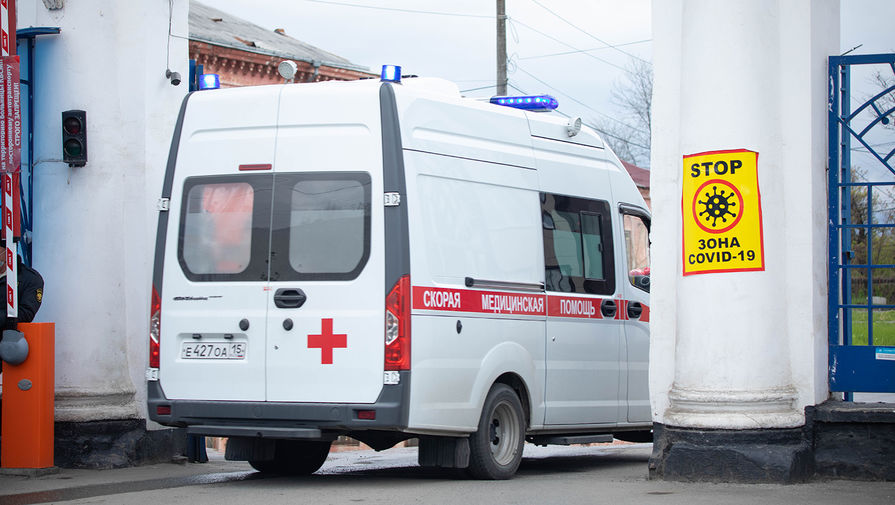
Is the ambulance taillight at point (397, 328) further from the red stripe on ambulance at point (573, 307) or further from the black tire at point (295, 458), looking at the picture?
the black tire at point (295, 458)

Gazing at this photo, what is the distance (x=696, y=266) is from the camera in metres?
9.18

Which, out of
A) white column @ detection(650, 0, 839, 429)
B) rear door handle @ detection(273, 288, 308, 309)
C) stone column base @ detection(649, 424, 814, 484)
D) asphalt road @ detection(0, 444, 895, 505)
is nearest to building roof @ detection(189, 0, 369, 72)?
asphalt road @ detection(0, 444, 895, 505)

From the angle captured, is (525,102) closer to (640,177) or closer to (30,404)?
(30,404)

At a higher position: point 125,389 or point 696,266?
point 696,266

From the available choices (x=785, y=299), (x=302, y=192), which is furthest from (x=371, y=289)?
(x=785, y=299)

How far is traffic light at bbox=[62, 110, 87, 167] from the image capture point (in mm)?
11078

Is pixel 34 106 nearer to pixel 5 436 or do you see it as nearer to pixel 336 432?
pixel 5 436

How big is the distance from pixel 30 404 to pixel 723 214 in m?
5.37

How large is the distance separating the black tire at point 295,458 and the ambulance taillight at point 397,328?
2.19 metres

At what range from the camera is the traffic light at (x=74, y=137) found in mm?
11078

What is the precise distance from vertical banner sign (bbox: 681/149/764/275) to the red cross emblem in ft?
7.98

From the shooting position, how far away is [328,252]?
9031 millimetres

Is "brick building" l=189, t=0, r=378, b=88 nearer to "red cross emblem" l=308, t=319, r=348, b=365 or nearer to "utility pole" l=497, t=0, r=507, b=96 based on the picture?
"utility pole" l=497, t=0, r=507, b=96

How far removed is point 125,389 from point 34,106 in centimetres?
251
